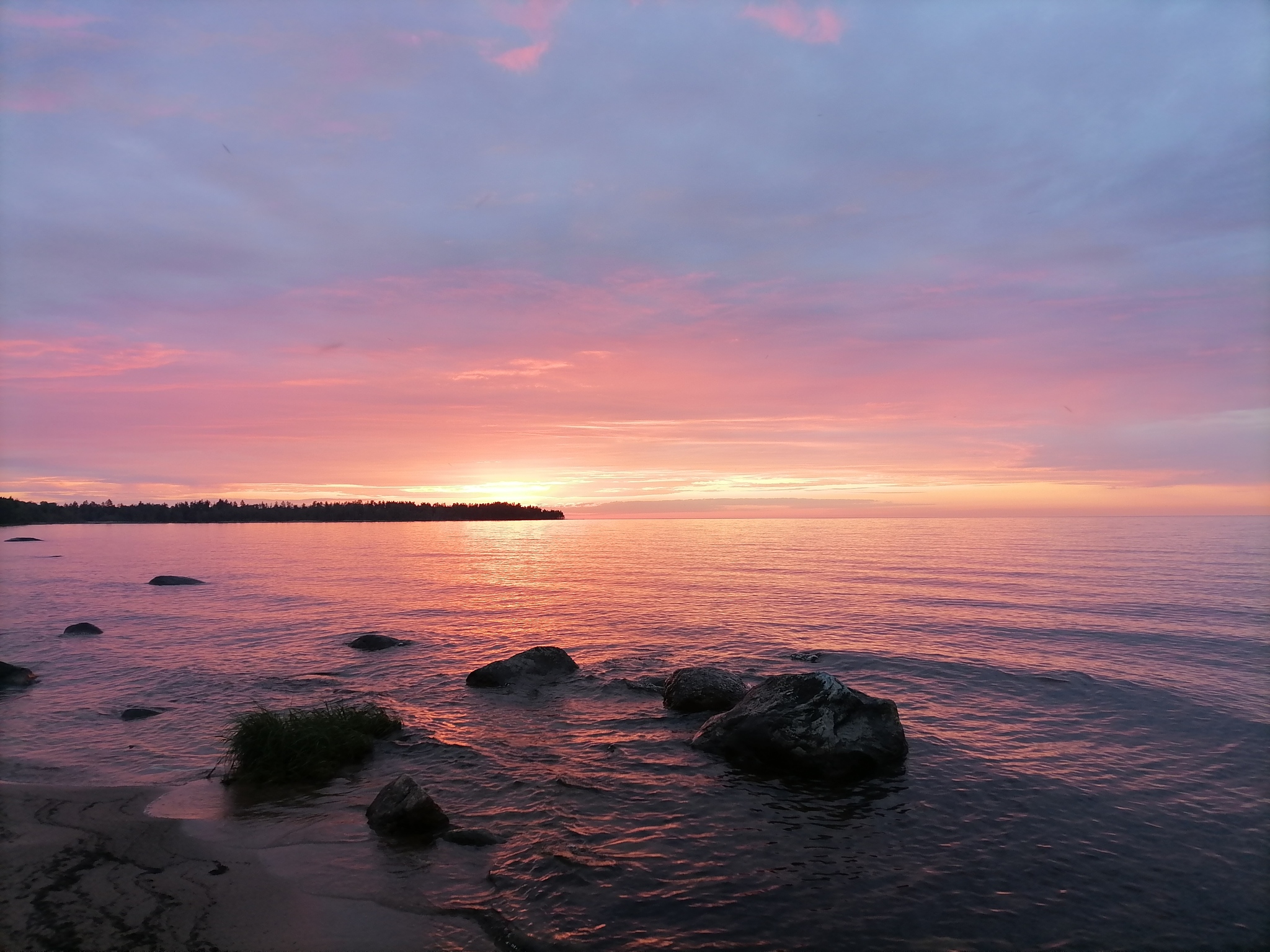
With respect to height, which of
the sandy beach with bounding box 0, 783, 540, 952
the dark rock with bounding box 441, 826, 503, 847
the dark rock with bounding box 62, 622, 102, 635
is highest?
the sandy beach with bounding box 0, 783, 540, 952

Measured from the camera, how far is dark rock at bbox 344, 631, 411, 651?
26.8 m

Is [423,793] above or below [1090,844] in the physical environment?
above

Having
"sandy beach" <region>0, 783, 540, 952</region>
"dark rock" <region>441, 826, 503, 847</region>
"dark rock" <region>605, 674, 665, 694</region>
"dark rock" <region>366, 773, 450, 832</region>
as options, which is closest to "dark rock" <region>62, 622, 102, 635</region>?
"sandy beach" <region>0, 783, 540, 952</region>

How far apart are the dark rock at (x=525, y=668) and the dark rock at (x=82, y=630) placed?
A: 20.7 metres

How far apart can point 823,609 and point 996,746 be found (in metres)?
20.3

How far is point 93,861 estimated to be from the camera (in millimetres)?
9750

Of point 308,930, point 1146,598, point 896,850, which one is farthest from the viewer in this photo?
point 1146,598

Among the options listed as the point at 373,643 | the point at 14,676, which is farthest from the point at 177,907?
the point at 373,643

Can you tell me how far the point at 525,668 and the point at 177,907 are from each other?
13.3 meters

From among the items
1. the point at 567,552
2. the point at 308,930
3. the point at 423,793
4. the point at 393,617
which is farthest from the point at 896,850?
the point at 567,552

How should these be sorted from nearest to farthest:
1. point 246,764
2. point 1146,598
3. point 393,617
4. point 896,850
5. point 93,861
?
point 93,861, point 896,850, point 246,764, point 393,617, point 1146,598

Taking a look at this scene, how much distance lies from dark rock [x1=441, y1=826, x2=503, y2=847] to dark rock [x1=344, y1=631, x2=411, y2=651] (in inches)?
685

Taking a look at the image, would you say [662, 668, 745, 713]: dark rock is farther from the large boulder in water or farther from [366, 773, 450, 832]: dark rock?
[366, 773, 450, 832]: dark rock

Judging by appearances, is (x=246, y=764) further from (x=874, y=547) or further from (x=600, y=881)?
(x=874, y=547)
